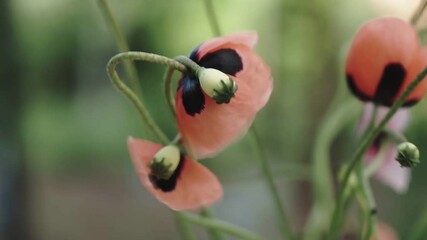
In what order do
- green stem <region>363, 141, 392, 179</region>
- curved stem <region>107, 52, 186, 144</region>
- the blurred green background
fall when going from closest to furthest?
curved stem <region>107, 52, 186, 144</region>
green stem <region>363, 141, 392, 179</region>
the blurred green background

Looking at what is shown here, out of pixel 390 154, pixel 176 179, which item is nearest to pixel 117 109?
pixel 390 154

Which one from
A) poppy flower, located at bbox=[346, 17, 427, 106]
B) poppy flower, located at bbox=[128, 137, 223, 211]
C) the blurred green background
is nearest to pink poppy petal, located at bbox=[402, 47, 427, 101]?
poppy flower, located at bbox=[346, 17, 427, 106]

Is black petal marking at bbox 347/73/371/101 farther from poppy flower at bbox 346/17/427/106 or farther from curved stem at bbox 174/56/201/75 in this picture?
curved stem at bbox 174/56/201/75

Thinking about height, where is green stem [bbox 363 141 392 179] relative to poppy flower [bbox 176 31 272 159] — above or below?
below

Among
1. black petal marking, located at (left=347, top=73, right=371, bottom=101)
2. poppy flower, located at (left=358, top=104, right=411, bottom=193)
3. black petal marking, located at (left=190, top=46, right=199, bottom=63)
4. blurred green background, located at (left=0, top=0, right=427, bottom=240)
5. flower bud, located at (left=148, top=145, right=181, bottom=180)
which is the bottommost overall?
blurred green background, located at (left=0, top=0, right=427, bottom=240)

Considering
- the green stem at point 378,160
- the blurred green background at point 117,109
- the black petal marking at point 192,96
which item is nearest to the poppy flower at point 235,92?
the black petal marking at point 192,96

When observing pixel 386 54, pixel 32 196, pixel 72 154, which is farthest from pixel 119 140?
pixel 386 54
